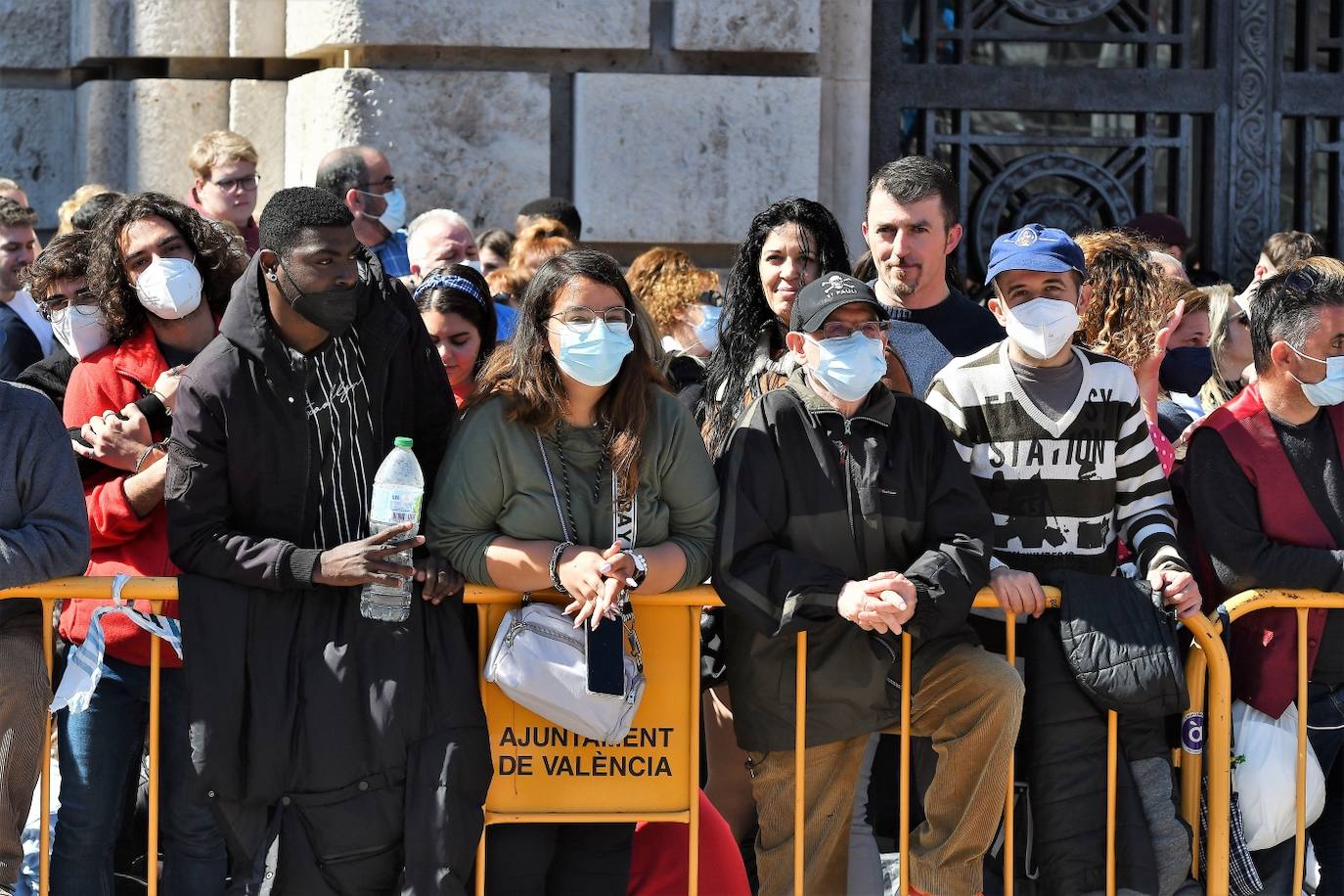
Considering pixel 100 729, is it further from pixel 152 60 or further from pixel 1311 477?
Answer: pixel 152 60

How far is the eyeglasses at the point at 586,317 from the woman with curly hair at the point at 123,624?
955 mm

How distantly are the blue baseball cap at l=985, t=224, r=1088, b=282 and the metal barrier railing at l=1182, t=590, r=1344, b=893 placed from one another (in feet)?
2.92

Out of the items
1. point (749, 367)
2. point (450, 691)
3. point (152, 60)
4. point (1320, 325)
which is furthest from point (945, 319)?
point (152, 60)

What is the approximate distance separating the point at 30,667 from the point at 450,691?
3.09 ft

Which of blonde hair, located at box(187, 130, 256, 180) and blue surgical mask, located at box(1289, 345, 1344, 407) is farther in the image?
blonde hair, located at box(187, 130, 256, 180)

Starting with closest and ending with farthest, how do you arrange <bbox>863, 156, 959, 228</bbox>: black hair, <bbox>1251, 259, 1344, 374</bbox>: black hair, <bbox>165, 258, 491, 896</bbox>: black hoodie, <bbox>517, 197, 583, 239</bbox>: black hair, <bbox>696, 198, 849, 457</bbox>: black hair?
<bbox>165, 258, 491, 896</bbox>: black hoodie, <bbox>1251, 259, 1344, 374</bbox>: black hair, <bbox>696, 198, 849, 457</bbox>: black hair, <bbox>863, 156, 959, 228</bbox>: black hair, <bbox>517, 197, 583, 239</bbox>: black hair

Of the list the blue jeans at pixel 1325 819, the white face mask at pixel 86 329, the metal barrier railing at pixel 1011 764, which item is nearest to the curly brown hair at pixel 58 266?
the white face mask at pixel 86 329

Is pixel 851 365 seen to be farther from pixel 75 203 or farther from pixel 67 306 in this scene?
pixel 75 203

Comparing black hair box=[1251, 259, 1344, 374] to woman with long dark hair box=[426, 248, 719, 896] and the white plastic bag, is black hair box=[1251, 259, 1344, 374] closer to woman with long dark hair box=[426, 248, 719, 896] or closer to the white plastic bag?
the white plastic bag

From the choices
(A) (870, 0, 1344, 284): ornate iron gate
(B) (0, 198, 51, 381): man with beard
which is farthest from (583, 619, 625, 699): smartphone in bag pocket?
(A) (870, 0, 1344, 284): ornate iron gate

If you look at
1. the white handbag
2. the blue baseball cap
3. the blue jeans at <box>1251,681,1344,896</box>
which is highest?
the blue baseball cap

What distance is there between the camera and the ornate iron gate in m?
7.33

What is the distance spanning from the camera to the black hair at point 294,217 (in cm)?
378

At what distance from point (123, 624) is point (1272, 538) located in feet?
8.93
